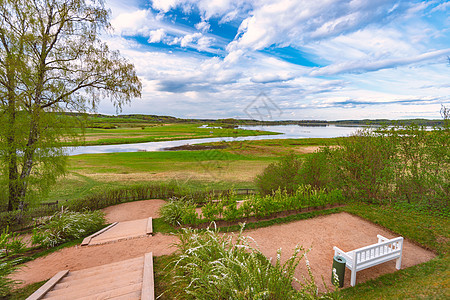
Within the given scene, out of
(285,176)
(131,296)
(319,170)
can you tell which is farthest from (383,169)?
(131,296)

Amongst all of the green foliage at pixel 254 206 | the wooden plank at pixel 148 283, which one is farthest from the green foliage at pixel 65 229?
the wooden plank at pixel 148 283

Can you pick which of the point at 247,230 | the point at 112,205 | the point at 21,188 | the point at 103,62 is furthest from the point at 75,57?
the point at 247,230

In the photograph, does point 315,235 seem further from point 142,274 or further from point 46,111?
point 46,111

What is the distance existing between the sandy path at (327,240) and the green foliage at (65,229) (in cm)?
690

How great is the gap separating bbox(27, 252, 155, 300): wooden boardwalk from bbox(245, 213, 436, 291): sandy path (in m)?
3.78

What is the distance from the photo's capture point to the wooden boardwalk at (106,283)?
151 inches

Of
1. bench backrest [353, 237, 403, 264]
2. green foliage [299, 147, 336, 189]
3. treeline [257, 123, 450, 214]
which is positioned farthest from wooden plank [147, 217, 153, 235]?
green foliage [299, 147, 336, 189]

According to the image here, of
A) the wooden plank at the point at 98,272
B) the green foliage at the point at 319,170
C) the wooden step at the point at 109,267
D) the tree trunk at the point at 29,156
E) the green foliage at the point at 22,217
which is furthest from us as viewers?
the green foliage at the point at 319,170

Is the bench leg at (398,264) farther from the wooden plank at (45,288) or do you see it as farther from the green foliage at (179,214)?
the wooden plank at (45,288)

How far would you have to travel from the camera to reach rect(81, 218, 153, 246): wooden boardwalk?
7301 millimetres

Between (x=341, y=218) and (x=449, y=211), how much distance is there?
418 centimetres

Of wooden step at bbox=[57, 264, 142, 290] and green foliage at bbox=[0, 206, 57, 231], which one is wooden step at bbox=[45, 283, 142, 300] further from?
green foliage at bbox=[0, 206, 57, 231]

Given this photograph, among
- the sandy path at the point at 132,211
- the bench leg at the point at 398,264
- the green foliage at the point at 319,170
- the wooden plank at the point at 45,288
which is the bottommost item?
the sandy path at the point at 132,211

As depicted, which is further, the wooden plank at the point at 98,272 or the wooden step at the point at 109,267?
the wooden step at the point at 109,267
